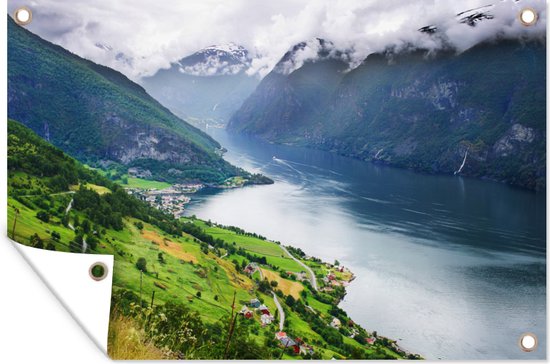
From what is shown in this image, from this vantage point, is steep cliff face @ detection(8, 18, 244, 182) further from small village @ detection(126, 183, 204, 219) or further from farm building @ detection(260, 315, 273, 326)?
farm building @ detection(260, 315, 273, 326)

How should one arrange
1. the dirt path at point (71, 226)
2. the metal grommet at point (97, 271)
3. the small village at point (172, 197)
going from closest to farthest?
the metal grommet at point (97, 271), the dirt path at point (71, 226), the small village at point (172, 197)

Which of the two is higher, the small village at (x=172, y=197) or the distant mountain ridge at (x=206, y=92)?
the distant mountain ridge at (x=206, y=92)

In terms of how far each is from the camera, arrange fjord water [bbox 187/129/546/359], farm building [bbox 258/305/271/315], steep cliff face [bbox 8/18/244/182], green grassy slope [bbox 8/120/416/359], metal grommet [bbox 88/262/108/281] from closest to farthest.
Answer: metal grommet [bbox 88/262/108/281], green grassy slope [bbox 8/120/416/359], farm building [bbox 258/305/271/315], fjord water [bbox 187/129/546/359], steep cliff face [bbox 8/18/244/182]

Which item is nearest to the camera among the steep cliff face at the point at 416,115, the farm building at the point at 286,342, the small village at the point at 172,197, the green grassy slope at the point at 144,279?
the green grassy slope at the point at 144,279

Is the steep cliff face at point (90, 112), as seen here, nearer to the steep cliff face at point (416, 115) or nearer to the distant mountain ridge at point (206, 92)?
the distant mountain ridge at point (206, 92)


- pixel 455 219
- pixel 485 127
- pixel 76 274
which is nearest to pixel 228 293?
pixel 76 274

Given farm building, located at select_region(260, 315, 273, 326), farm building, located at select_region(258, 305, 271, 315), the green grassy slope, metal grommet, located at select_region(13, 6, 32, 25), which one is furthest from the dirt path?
farm building, located at select_region(258, 305, 271, 315)

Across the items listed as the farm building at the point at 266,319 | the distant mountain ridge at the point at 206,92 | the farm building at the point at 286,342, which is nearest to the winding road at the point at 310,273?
the distant mountain ridge at the point at 206,92
